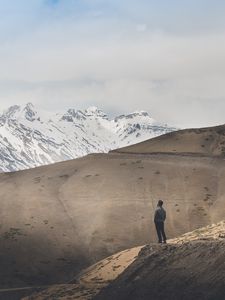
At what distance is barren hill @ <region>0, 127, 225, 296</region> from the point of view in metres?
85.3

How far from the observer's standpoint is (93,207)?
97.4m

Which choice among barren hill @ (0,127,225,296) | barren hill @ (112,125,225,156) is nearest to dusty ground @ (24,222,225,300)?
barren hill @ (0,127,225,296)

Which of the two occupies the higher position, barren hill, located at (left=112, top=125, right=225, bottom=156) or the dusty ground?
barren hill, located at (left=112, top=125, right=225, bottom=156)

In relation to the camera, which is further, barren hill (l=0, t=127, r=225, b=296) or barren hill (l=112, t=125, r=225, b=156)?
barren hill (l=112, t=125, r=225, b=156)

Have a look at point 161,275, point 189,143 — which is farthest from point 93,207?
point 161,275

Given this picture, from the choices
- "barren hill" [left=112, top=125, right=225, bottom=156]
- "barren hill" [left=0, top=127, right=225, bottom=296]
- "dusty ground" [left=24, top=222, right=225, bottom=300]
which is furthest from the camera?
"barren hill" [left=112, top=125, right=225, bottom=156]

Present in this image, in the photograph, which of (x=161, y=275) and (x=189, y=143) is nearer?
(x=161, y=275)

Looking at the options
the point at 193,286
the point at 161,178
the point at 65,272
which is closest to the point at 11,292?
the point at 65,272

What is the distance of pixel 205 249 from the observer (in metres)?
45.2

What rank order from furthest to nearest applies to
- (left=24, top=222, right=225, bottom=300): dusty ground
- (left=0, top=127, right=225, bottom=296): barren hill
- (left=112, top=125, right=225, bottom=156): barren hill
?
(left=112, top=125, right=225, bottom=156): barren hill
(left=0, top=127, right=225, bottom=296): barren hill
(left=24, top=222, right=225, bottom=300): dusty ground

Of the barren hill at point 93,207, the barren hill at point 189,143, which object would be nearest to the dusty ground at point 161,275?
the barren hill at point 93,207

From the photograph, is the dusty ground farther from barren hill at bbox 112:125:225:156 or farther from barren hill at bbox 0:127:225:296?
barren hill at bbox 112:125:225:156

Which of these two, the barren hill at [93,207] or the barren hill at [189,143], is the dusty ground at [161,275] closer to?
the barren hill at [93,207]

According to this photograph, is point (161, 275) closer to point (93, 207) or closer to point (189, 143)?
point (93, 207)
